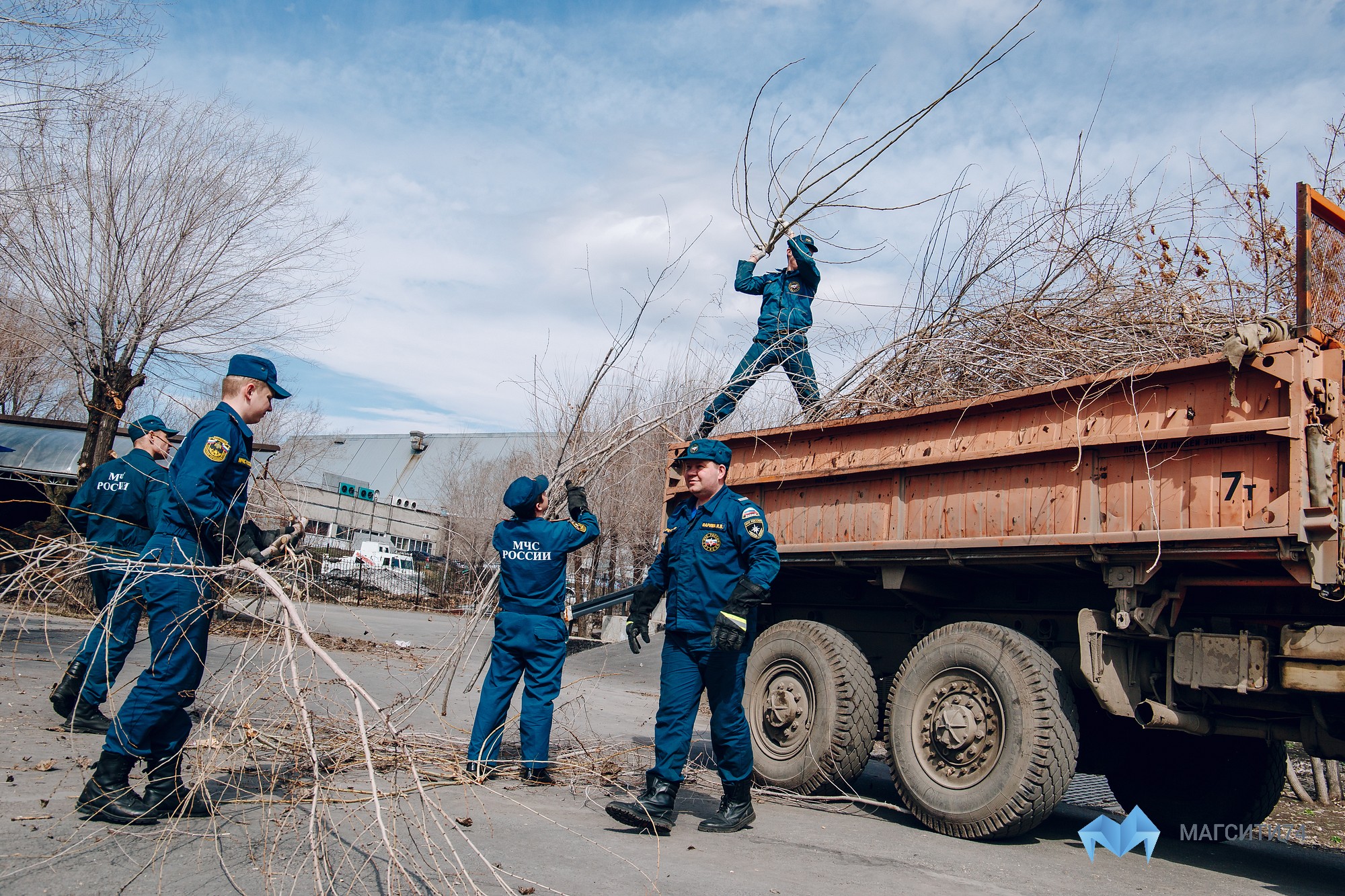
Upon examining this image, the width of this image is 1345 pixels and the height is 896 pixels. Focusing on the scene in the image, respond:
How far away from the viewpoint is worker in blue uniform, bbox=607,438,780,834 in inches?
188

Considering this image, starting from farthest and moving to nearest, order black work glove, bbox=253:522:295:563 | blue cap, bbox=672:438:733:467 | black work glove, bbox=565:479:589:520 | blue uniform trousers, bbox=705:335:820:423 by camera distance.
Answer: blue uniform trousers, bbox=705:335:820:423 → black work glove, bbox=565:479:589:520 → blue cap, bbox=672:438:733:467 → black work glove, bbox=253:522:295:563

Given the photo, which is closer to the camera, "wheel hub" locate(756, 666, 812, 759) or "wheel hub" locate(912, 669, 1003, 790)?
"wheel hub" locate(912, 669, 1003, 790)

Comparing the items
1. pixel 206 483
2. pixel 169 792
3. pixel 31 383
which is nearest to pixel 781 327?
pixel 206 483

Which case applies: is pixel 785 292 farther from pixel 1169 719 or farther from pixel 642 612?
pixel 1169 719

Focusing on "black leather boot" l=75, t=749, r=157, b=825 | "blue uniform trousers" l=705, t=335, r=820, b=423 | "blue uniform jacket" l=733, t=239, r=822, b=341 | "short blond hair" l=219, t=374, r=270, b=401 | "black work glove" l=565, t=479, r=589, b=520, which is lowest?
"black leather boot" l=75, t=749, r=157, b=825

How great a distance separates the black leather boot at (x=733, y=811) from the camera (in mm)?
4836

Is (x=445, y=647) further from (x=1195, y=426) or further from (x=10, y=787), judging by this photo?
(x=1195, y=426)

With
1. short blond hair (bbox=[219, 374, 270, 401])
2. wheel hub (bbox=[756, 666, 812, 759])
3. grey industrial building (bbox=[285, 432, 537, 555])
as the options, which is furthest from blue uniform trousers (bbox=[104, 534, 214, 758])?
grey industrial building (bbox=[285, 432, 537, 555])

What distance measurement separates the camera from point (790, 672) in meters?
6.25

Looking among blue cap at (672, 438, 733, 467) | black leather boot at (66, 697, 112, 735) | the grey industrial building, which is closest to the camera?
blue cap at (672, 438, 733, 467)

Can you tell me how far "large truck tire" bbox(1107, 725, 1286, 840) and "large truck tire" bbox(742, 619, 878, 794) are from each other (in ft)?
5.32

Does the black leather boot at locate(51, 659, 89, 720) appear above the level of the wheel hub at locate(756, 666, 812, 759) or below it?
below

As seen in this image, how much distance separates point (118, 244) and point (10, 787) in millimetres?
9866

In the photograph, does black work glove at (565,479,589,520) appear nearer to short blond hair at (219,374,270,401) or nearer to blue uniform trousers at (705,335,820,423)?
blue uniform trousers at (705,335,820,423)
